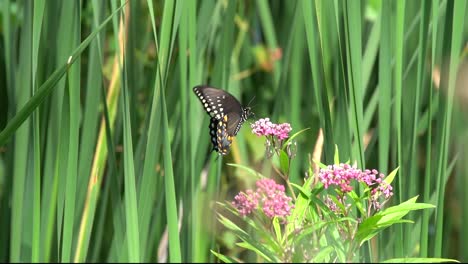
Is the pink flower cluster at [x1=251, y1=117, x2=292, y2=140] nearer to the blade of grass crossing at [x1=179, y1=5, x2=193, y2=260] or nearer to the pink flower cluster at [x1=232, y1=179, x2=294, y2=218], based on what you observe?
the pink flower cluster at [x1=232, y1=179, x2=294, y2=218]

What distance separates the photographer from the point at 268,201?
3.67 feet

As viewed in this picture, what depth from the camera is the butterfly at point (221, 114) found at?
168 cm

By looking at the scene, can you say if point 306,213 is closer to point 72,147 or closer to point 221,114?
point 72,147

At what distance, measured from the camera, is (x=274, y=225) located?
3.96 feet

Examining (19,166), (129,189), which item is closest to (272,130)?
(129,189)

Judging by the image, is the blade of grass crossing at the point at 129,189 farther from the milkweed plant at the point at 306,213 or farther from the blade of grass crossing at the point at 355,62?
the blade of grass crossing at the point at 355,62

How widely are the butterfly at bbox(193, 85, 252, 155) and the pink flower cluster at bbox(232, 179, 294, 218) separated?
502 mm

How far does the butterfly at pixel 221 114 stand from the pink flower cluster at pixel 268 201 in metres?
0.50

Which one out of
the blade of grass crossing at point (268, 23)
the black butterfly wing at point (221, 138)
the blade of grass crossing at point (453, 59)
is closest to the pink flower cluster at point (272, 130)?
the blade of grass crossing at point (453, 59)

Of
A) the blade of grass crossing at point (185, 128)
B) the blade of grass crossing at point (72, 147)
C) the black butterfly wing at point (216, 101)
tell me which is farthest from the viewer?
the black butterfly wing at point (216, 101)

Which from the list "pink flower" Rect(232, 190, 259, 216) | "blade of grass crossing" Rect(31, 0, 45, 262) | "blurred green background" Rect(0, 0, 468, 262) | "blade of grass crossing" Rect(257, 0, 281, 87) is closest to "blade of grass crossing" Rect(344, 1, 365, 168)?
"blurred green background" Rect(0, 0, 468, 262)

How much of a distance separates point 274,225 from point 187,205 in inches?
19.0

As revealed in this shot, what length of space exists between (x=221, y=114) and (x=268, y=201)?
62 centimetres

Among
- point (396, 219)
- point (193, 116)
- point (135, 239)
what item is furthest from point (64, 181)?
point (396, 219)
